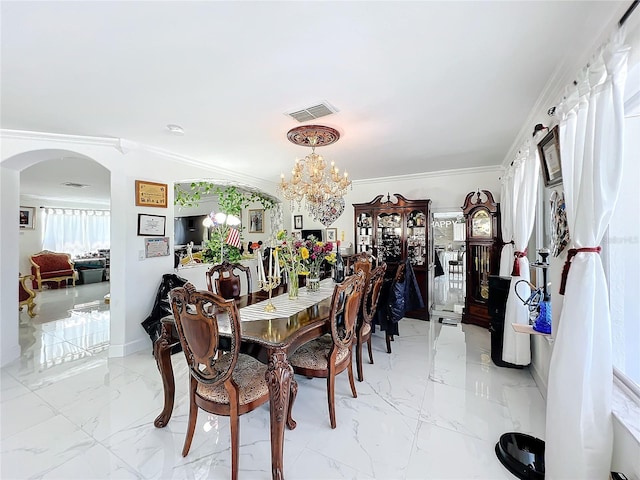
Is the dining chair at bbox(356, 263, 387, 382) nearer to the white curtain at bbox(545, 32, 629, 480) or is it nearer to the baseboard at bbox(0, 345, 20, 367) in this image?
the white curtain at bbox(545, 32, 629, 480)

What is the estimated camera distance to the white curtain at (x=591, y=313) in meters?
1.25

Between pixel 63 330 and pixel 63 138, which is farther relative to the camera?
pixel 63 330

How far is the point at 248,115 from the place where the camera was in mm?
2463

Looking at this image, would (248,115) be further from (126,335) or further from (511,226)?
(511,226)

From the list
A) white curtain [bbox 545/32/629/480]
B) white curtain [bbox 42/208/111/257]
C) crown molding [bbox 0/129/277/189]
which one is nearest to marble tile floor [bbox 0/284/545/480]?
white curtain [bbox 545/32/629/480]

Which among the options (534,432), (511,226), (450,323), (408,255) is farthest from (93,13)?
(450,323)

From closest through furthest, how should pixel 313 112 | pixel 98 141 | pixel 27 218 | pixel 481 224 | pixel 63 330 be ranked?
pixel 313 112 < pixel 98 141 < pixel 63 330 < pixel 481 224 < pixel 27 218

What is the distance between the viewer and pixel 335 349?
2000mm

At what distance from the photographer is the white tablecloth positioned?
2.05 metres

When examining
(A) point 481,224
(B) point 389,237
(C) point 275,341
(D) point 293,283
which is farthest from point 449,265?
(C) point 275,341

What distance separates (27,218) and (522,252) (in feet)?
35.3

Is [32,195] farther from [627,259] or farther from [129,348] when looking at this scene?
[627,259]

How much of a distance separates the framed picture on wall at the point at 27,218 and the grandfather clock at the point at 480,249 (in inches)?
409

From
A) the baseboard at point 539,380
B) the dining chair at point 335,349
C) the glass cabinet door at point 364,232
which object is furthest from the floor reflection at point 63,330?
the baseboard at point 539,380
